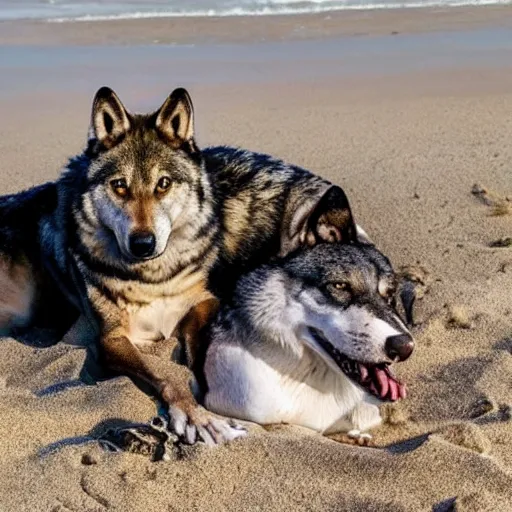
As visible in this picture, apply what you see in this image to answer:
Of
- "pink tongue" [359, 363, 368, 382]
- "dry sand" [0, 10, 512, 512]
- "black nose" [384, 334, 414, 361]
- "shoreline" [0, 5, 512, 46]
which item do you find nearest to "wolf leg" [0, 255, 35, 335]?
"dry sand" [0, 10, 512, 512]

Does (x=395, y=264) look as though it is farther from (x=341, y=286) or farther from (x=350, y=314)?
(x=350, y=314)

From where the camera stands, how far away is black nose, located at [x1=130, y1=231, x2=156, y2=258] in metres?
5.56

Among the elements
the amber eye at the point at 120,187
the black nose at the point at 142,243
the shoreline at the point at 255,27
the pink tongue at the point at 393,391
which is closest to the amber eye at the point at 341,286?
the pink tongue at the point at 393,391

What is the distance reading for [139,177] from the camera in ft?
19.1

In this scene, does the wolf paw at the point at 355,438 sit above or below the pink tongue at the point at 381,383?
below

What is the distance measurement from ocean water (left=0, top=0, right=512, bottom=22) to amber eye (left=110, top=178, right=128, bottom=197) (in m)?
13.6

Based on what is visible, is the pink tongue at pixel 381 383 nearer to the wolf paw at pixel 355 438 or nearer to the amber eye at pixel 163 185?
the wolf paw at pixel 355 438

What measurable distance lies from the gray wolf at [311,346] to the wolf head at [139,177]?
88cm

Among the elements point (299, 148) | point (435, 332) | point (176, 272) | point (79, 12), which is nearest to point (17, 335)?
point (176, 272)

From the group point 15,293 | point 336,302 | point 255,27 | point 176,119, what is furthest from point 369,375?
point 255,27

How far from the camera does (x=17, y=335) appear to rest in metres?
6.65

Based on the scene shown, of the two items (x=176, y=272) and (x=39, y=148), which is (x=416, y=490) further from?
(x=39, y=148)

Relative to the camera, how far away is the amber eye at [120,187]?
5809 mm

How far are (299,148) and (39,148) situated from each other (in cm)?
282
